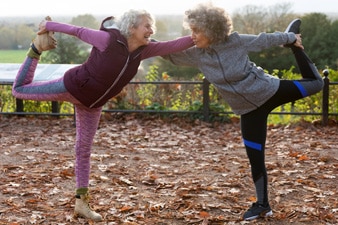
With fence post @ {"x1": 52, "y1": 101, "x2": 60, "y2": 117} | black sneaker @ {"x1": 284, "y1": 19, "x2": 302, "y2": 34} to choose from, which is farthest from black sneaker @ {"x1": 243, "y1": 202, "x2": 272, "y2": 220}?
fence post @ {"x1": 52, "y1": 101, "x2": 60, "y2": 117}

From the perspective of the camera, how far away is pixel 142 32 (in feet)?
14.5

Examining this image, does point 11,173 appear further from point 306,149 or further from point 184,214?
point 306,149

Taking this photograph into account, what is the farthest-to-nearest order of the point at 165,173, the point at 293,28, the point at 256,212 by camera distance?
the point at 165,173 < the point at 256,212 < the point at 293,28

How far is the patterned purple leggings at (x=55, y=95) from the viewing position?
4.59m

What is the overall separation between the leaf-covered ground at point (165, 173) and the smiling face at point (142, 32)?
Answer: 1.63 meters

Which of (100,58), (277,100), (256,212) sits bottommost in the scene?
(256,212)

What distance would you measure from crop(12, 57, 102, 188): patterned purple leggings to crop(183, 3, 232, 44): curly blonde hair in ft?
3.60

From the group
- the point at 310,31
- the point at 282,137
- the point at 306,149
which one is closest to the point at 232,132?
the point at 282,137

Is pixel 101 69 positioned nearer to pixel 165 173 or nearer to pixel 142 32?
pixel 142 32

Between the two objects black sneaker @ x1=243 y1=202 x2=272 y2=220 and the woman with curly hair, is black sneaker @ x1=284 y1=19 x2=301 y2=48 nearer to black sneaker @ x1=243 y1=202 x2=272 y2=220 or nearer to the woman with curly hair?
the woman with curly hair

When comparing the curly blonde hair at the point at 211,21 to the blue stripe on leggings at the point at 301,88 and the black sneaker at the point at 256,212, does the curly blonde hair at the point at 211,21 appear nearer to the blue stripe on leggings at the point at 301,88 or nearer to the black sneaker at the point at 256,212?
the blue stripe on leggings at the point at 301,88

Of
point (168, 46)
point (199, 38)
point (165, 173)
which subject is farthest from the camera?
point (165, 173)

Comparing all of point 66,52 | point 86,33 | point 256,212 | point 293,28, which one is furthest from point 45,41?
point 66,52

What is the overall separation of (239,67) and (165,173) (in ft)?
9.17
